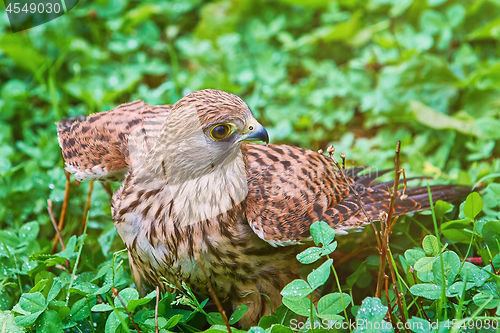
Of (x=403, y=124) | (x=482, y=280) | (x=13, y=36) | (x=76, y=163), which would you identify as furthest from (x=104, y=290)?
(x=13, y=36)

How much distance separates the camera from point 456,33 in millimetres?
4512

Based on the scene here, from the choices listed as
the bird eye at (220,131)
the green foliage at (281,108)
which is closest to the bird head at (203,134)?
the bird eye at (220,131)

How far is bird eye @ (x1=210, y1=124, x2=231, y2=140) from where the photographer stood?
2244 millimetres

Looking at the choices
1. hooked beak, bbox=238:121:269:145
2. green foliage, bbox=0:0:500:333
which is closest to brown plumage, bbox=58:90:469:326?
hooked beak, bbox=238:121:269:145

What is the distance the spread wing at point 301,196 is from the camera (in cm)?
232

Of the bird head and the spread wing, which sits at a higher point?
the bird head

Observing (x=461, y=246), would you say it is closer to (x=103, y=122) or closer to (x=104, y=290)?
(x=104, y=290)

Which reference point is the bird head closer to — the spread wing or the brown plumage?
the brown plumage

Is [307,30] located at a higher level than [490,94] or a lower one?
higher

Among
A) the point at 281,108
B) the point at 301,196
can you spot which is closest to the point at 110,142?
the point at 301,196

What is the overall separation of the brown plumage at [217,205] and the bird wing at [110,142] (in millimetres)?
12

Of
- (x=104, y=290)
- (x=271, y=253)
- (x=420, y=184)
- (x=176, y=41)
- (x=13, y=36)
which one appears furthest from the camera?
(x=176, y=41)

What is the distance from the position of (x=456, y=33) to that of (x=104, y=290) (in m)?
3.93

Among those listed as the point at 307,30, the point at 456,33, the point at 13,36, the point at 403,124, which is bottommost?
the point at 403,124
